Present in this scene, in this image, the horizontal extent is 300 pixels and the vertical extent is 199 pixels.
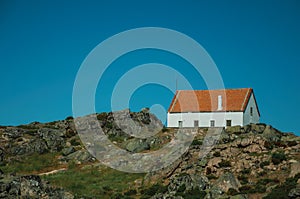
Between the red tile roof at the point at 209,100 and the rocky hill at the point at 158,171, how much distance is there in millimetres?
6229

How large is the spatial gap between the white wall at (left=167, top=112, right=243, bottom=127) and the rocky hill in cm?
437

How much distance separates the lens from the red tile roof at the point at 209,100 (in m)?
72.9

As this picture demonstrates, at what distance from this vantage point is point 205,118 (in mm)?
73125

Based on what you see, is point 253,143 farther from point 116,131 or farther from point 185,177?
point 116,131

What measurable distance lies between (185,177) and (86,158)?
21614 mm

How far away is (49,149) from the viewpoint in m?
64.7

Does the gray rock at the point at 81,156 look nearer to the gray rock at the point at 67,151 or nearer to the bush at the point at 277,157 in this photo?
the gray rock at the point at 67,151

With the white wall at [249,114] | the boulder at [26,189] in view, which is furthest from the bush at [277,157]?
the white wall at [249,114]

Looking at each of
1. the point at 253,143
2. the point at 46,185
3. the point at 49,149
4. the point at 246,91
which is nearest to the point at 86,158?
the point at 49,149

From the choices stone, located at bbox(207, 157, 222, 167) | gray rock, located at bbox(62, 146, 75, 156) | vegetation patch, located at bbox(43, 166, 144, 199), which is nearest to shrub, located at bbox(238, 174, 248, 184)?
stone, located at bbox(207, 157, 222, 167)

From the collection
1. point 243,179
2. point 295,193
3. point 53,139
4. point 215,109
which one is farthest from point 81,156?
point 295,193

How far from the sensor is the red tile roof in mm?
72875

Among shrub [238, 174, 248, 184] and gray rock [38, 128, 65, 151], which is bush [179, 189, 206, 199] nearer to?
shrub [238, 174, 248, 184]

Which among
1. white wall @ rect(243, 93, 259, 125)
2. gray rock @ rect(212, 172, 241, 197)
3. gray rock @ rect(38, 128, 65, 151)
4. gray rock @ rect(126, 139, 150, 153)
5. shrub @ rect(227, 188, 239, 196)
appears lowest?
shrub @ rect(227, 188, 239, 196)
